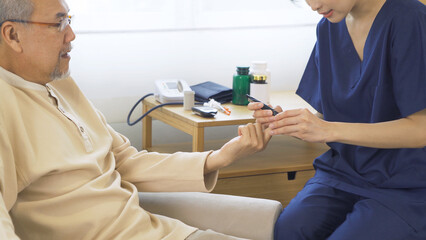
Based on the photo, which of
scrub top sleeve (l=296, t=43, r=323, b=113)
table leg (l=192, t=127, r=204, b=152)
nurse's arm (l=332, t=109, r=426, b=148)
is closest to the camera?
nurse's arm (l=332, t=109, r=426, b=148)

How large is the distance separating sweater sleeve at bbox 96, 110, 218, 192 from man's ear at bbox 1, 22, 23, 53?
0.40 metres

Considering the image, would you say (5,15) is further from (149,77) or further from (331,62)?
(149,77)

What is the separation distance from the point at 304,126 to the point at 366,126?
0.16 metres

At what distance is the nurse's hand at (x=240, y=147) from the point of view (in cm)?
168

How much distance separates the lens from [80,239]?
1435 mm

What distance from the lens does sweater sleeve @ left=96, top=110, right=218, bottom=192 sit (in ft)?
5.50

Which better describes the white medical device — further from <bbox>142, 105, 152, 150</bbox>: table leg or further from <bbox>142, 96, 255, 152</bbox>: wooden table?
<bbox>142, 105, 152, 150</bbox>: table leg

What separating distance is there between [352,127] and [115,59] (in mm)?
1423

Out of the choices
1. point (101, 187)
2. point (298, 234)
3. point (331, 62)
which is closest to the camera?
point (101, 187)

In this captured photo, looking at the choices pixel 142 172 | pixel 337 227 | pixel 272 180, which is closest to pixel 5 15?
pixel 142 172

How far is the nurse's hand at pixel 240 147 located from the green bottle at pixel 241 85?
0.74m

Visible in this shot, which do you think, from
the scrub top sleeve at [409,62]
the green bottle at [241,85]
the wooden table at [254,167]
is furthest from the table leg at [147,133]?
the scrub top sleeve at [409,62]

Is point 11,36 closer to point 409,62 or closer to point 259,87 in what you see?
point 409,62

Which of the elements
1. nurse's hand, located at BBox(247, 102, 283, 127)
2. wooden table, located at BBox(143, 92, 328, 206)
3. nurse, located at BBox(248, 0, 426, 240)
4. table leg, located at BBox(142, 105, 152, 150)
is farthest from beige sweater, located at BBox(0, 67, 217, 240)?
table leg, located at BBox(142, 105, 152, 150)
